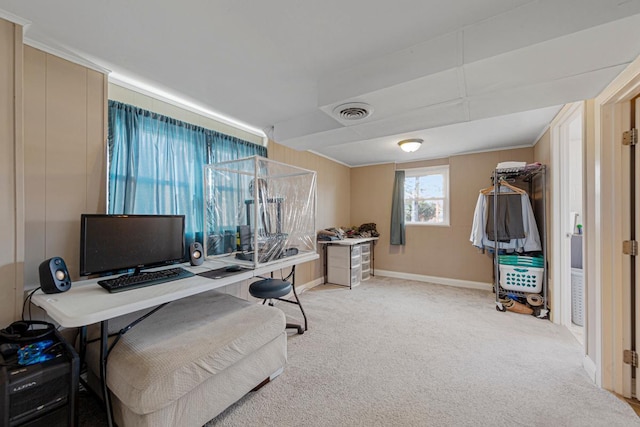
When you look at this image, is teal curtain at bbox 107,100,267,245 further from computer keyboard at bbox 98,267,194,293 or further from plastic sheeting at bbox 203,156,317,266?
computer keyboard at bbox 98,267,194,293

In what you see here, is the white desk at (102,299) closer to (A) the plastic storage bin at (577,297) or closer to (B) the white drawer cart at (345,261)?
(B) the white drawer cart at (345,261)

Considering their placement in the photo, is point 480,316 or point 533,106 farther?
point 480,316

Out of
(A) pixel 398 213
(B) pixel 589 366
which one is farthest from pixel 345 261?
(B) pixel 589 366

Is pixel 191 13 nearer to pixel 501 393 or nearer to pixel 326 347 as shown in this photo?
pixel 326 347

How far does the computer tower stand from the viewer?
1.07 metres

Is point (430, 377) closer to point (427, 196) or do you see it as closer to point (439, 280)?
point (439, 280)

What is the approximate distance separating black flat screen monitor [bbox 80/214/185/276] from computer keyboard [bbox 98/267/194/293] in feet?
0.38

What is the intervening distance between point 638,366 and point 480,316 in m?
1.42

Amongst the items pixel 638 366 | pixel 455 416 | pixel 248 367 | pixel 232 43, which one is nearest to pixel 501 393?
pixel 455 416

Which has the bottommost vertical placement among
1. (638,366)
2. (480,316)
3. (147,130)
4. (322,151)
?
(480,316)

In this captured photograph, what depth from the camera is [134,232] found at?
1818 millimetres

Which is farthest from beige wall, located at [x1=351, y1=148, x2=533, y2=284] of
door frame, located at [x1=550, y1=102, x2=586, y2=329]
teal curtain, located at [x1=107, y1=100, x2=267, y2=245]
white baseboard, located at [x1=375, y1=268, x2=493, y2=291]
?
teal curtain, located at [x1=107, y1=100, x2=267, y2=245]

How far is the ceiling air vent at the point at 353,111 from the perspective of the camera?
75.9 inches

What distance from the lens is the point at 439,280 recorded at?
14.7ft
